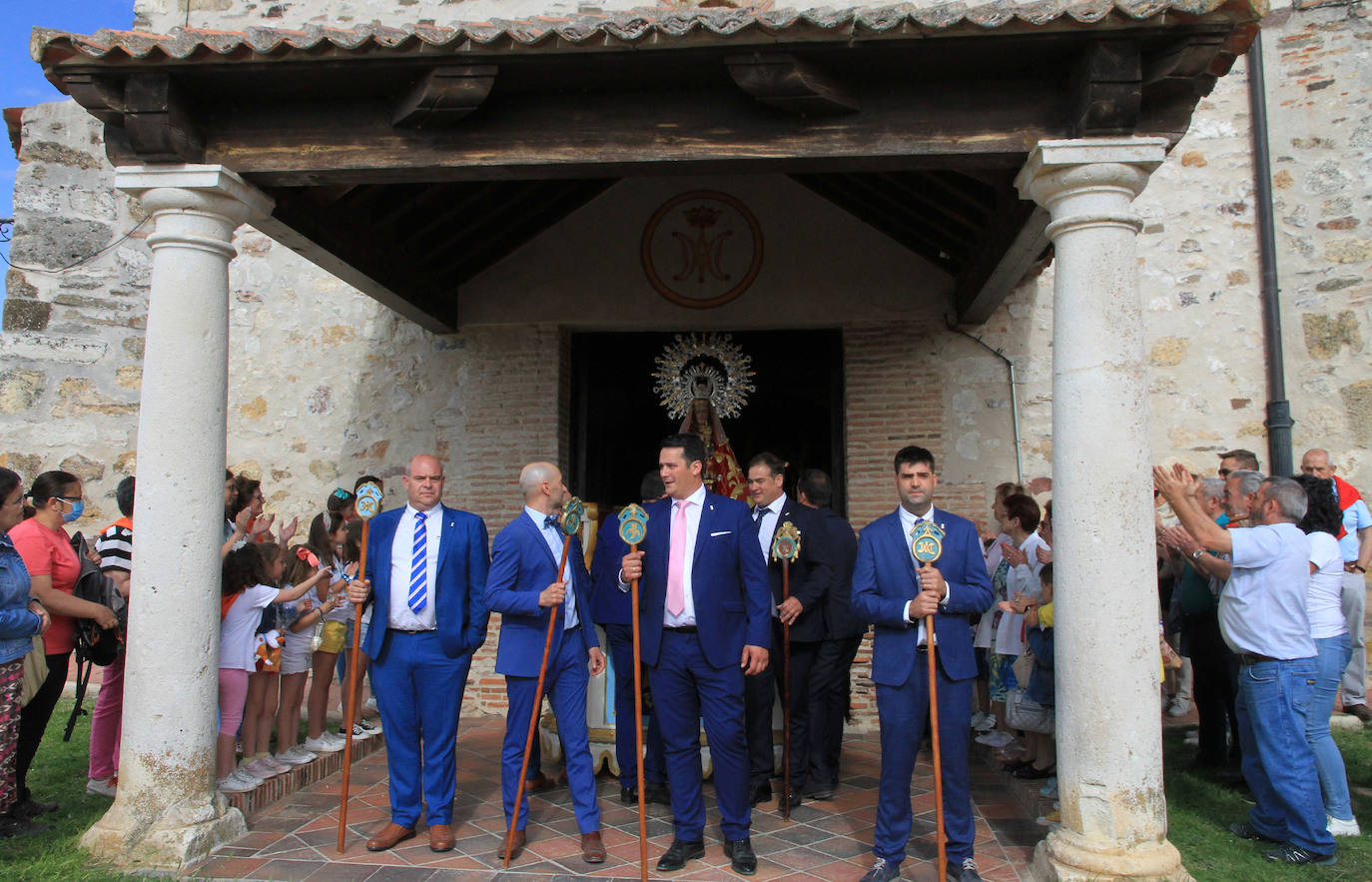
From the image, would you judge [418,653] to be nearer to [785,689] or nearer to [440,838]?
[440,838]

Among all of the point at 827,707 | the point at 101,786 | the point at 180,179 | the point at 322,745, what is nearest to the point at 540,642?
the point at 827,707

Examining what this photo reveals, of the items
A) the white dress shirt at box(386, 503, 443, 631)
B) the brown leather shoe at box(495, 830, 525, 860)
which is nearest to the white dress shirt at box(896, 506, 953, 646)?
the brown leather shoe at box(495, 830, 525, 860)

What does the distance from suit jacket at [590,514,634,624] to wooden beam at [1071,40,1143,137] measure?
2.86 m

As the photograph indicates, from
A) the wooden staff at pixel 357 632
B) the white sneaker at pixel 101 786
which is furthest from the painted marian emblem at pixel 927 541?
the white sneaker at pixel 101 786

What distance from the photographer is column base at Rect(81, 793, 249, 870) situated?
166 inches

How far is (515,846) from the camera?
14.3ft

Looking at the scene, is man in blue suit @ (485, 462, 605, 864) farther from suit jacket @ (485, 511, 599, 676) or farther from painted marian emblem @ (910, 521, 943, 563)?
painted marian emblem @ (910, 521, 943, 563)

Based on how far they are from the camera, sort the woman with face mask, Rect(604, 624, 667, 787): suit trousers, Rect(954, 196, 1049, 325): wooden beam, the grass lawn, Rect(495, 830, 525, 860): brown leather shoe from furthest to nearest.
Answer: Rect(954, 196, 1049, 325): wooden beam, Rect(604, 624, 667, 787): suit trousers, the woman with face mask, Rect(495, 830, 525, 860): brown leather shoe, the grass lawn

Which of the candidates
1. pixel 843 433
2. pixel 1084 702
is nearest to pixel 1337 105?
pixel 843 433

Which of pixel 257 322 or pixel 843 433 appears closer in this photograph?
pixel 843 433

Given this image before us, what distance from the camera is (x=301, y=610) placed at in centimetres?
560

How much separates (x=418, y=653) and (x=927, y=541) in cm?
227

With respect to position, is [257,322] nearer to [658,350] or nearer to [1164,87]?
[658,350]

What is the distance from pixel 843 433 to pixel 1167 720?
9.92ft
